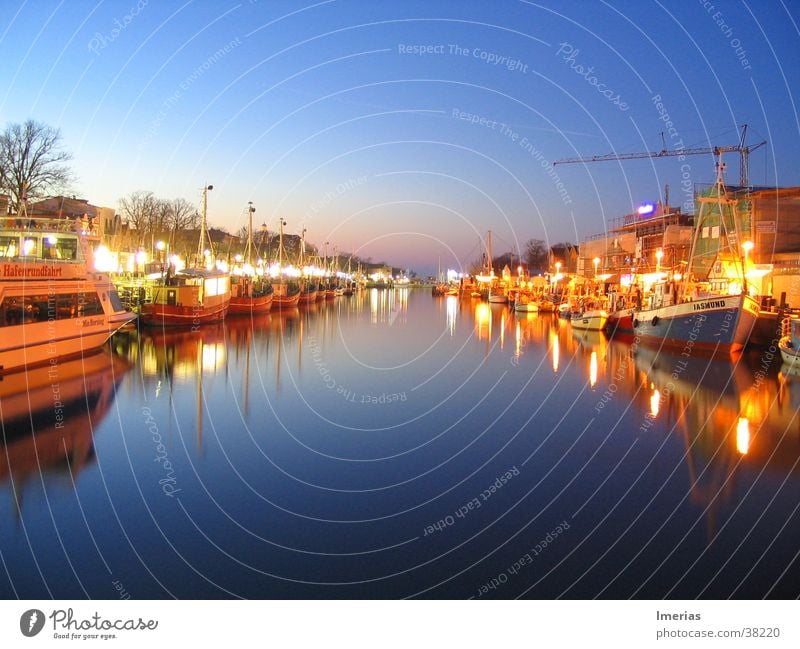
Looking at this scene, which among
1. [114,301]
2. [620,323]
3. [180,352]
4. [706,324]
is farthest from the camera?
[620,323]

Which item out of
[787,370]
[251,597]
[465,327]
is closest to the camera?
[251,597]

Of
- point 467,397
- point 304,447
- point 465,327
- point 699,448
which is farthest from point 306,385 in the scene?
point 465,327

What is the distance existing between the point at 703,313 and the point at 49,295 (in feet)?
67.9

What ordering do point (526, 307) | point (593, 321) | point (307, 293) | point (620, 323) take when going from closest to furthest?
point (593, 321) → point (620, 323) → point (526, 307) → point (307, 293)

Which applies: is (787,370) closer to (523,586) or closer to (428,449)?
(428,449)

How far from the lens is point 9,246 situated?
18953 mm

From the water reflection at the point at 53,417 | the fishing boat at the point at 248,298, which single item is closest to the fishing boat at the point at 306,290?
the fishing boat at the point at 248,298

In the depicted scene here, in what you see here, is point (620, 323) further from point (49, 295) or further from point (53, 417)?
point (53, 417)

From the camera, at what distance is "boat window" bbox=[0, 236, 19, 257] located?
18.9 m

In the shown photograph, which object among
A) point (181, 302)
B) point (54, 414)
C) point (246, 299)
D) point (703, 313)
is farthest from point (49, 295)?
point (246, 299)

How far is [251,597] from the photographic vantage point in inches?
213

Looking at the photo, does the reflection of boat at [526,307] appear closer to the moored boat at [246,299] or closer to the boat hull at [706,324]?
the moored boat at [246,299]

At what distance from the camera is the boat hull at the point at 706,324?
75.8ft
